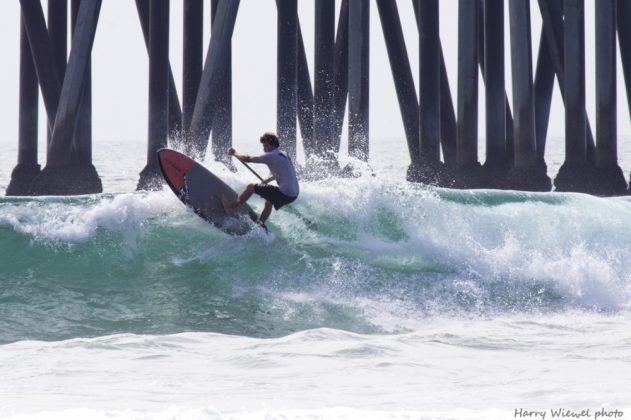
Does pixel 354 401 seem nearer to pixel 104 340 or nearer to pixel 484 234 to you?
pixel 104 340

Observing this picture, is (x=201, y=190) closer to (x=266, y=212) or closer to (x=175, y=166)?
(x=175, y=166)

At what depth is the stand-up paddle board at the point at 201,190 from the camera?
38.0 feet

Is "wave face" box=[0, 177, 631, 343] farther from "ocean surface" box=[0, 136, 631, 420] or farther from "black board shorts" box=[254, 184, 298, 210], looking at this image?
"black board shorts" box=[254, 184, 298, 210]

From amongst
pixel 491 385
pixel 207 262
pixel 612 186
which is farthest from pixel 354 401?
pixel 612 186

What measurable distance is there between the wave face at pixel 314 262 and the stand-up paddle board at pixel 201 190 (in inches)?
9.5

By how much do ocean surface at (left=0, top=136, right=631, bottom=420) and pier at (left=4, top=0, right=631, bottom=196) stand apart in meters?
4.43

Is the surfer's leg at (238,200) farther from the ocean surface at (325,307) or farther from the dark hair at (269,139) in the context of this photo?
the dark hair at (269,139)

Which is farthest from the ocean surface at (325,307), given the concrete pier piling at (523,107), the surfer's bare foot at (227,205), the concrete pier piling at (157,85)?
the concrete pier piling at (157,85)

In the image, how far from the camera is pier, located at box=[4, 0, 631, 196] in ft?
57.5

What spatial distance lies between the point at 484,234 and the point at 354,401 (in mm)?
6076

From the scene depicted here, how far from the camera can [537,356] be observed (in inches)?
319

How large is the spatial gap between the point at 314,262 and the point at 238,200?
1.04 metres

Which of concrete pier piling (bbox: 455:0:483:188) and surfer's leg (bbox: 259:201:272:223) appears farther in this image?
concrete pier piling (bbox: 455:0:483:188)

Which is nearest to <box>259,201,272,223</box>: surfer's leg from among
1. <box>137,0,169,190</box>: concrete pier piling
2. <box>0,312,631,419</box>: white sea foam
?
<box>0,312,631,419</box>: white sea foam
